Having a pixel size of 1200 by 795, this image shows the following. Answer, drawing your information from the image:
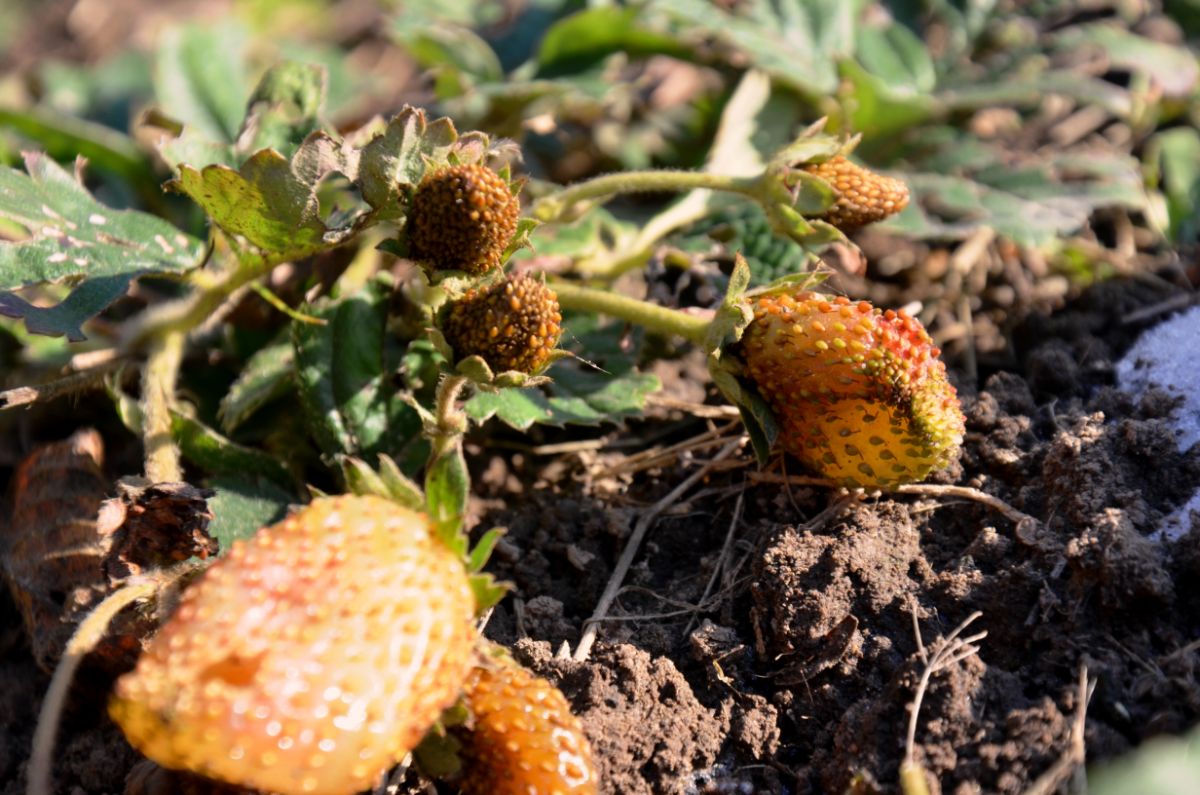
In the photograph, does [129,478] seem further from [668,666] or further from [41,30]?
[41,30]

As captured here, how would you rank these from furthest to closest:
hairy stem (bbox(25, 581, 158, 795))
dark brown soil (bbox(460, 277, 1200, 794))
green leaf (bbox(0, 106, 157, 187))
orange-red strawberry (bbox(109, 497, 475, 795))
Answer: green leaf (bbox(0, 106, 157, 187)) → dark brown soil (bbox(460, 277, 1200, 794)) → hairy stem (bbox(25, 581, 158, 795)) → orange-red strawberry (bbox(109, 497, 475, 795))

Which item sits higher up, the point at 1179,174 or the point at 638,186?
the point at 638,186

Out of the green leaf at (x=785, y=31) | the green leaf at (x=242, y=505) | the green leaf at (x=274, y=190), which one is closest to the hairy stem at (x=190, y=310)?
the green leaf at (x=274, y=190)

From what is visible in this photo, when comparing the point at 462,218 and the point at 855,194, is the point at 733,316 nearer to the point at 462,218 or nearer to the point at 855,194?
the point at 855,194

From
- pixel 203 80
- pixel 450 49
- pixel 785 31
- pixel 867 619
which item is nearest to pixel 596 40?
pixel 450 49

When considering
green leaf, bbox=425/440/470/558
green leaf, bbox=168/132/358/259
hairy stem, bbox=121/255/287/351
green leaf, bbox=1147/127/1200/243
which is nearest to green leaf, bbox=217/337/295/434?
hairy stem, bbox=121/255/287/351

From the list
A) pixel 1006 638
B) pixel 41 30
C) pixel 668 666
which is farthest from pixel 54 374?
pixel 41 30

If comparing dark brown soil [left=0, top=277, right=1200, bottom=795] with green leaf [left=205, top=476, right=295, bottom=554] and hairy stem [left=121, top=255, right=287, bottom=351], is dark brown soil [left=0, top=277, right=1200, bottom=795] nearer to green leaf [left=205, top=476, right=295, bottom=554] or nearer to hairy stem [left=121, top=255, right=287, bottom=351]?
green leaf [left=205, top=476, right=295, bottom=554]
